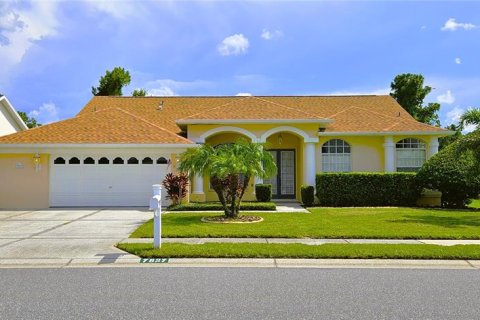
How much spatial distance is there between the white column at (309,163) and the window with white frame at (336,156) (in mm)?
1520

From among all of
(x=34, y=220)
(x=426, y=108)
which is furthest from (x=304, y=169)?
(x=426, y=108)

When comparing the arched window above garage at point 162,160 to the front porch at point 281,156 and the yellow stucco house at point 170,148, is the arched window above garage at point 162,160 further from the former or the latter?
the front porch at point 281,156

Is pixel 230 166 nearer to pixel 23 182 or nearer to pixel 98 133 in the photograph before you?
pixel 98 133

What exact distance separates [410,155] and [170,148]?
39.2 feet

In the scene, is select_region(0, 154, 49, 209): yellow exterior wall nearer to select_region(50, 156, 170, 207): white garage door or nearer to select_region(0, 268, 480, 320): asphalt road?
select_region(50, 156, 170, 207): white garage door

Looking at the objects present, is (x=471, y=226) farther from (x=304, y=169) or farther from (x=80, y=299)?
(x=80, y=299)

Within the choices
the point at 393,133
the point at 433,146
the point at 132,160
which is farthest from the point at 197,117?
the point at 433,146

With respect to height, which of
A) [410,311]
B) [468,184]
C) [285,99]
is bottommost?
[410,311]

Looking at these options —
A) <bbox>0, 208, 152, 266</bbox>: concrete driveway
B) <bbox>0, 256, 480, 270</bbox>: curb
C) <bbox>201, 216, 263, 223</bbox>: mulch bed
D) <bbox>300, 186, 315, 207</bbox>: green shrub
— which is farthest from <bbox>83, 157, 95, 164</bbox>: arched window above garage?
<bbox>0, 256, 480, 270</bbox>: curb

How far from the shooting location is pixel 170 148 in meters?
18.0

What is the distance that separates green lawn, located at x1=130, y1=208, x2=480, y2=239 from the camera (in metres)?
10.2

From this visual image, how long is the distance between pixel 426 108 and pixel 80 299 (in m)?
34.3

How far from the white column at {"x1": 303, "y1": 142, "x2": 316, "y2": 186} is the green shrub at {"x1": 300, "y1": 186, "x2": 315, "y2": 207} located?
665 mm

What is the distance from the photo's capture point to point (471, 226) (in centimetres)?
1200
